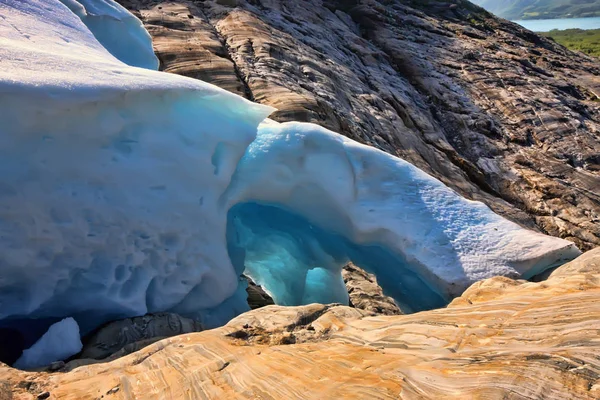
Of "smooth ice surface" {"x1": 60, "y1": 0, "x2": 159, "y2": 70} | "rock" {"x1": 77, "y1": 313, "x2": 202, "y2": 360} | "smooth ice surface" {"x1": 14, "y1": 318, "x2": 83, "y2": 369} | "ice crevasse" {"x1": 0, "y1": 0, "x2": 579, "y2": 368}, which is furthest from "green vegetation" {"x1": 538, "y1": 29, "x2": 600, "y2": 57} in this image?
"smooth ice surface" {"x1": 14, "y1": 318, "x2": 83, "y2": 369}

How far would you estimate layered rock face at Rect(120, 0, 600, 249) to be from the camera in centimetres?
1134

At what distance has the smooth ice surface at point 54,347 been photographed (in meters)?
3.80

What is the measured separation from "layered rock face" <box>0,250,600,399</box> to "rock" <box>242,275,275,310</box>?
7.68 feet

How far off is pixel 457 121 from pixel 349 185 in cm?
1134

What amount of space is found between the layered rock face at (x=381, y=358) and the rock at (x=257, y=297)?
2.34 m

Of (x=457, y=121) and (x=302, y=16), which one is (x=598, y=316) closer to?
(x=457, y=121)

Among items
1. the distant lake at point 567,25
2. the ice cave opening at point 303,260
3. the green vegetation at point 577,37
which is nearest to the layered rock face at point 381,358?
the ice cave opening at point 303,260

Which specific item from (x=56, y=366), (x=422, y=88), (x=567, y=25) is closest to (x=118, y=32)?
(x=56, y=366)

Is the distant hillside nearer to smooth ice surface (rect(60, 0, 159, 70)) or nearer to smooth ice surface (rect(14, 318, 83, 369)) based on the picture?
smooth ice surface (rect(60, 0, 159, 70))

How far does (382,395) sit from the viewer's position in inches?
107

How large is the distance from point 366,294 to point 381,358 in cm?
391

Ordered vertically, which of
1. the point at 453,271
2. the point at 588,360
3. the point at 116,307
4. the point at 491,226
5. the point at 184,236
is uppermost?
the point at 588,360

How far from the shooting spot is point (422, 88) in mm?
16922

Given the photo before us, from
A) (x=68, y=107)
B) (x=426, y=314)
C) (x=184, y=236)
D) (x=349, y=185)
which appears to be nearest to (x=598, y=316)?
(x=426, y=314)
